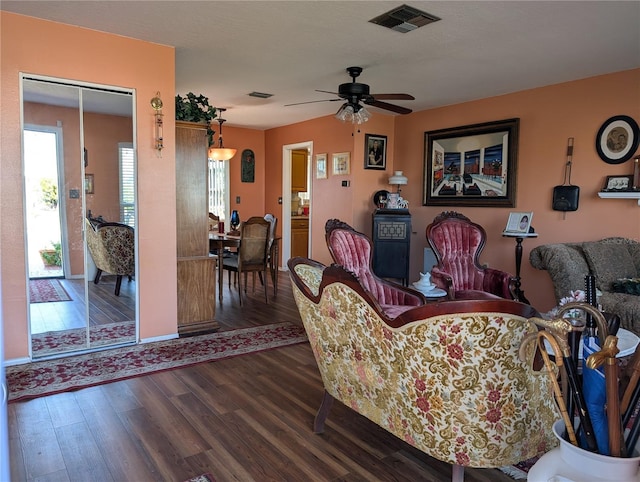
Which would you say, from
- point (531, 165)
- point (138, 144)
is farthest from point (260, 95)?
point (531, 165)

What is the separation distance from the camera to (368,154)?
650 cm

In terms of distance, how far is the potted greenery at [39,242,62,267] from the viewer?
3.43 metres

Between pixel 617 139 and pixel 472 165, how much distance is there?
5.42ft

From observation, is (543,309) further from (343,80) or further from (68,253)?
(68,253)

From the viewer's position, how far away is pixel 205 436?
2.40 m

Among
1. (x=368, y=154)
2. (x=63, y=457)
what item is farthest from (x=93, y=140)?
(x=368, y=154)

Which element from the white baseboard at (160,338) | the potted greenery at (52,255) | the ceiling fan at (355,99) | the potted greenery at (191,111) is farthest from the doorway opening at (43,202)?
the ceiling fan at (355,99)

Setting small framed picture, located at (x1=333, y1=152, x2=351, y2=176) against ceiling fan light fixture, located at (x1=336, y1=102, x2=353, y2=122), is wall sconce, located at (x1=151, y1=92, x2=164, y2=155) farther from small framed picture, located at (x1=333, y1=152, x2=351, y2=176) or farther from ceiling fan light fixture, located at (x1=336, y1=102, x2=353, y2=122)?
small framed picture, located at (x1=333, y1=152, x2=351, y2=176)

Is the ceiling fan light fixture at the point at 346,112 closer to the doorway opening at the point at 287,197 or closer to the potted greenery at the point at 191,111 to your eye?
the potted greenery at the point at 191,111

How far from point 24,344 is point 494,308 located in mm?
3433

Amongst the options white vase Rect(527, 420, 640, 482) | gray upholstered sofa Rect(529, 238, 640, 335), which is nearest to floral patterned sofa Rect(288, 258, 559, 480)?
white vase Rect(527, 420, 640, 482)

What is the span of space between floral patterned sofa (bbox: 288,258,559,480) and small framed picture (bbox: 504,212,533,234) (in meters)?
3.31

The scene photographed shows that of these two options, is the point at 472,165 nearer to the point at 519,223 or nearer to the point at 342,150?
the point at 519,223

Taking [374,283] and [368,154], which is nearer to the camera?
[374,283]
